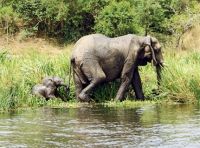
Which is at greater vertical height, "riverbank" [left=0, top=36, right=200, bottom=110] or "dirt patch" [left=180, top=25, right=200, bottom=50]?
"dirt patch" [left=180, top=25, right=200, bottom=50]

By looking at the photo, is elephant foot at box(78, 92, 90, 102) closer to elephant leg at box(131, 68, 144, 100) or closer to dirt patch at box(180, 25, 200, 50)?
elephant leg at box(131, 68, 144, 100)

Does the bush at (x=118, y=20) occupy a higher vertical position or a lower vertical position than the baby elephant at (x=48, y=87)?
higher

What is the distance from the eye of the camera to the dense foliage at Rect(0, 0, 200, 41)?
3338 centimetres

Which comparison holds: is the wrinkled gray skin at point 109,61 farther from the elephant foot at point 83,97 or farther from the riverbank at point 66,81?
the riverbank at point 66,81

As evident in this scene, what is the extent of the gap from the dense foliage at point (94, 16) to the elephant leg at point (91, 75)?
12.7 m

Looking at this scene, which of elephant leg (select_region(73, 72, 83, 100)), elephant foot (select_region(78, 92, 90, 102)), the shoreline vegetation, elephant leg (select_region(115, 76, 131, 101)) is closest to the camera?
elephant foot (select_region(78, 92, 90, 102))

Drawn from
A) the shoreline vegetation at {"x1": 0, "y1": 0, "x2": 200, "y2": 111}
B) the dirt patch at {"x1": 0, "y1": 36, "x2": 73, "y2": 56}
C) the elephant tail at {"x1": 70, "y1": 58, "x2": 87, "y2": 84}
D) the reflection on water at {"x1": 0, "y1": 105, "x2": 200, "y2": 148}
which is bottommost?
the reflection on water at {"x1": 0, "y1": 105, "x2": 200, "y2": 148}

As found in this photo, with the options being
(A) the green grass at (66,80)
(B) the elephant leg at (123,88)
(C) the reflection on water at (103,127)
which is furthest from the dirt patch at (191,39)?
(C) the reflection on water at (103,127)

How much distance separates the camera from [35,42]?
35.5 metres

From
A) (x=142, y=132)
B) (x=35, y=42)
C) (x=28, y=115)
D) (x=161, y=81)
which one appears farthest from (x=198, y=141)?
(x=35, y=42)

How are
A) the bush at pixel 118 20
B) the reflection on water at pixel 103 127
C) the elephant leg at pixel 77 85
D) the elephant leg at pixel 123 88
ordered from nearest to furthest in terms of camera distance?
1. the reflection on water at pixel 103 127
2. the elephant leg at pixel 123 88
3. the elephant leg at pixel 77 85
4. the bush at pixel 118 20

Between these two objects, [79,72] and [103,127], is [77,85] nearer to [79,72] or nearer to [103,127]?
[79,72]

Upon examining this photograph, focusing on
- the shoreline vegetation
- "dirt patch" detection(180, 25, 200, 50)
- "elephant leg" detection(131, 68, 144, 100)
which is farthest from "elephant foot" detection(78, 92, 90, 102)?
"dirt patch" detection(180, 25, 200, 50)

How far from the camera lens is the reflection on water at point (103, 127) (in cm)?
1348
